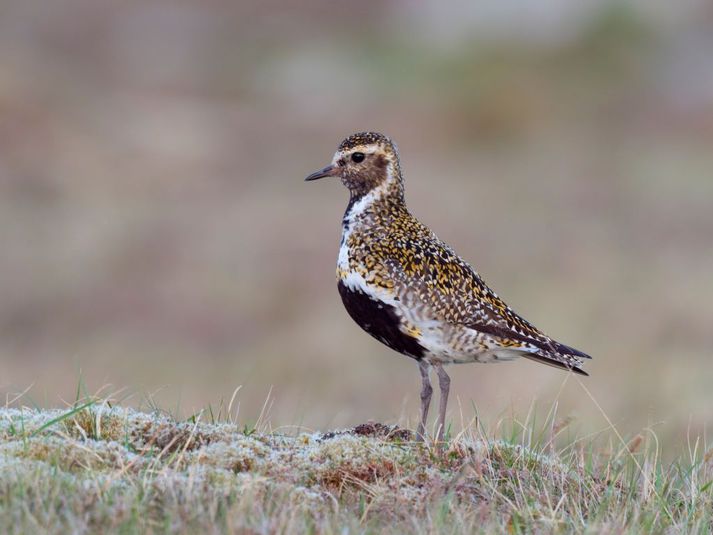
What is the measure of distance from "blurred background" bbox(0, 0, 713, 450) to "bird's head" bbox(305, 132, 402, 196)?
1.30 meters

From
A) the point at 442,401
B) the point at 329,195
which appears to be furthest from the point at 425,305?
the point at 329,195

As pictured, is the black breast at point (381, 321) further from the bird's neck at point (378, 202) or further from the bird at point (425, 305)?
the bird's neck at point (378, 202)

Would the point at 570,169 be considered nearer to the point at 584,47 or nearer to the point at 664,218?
the point at 664,218

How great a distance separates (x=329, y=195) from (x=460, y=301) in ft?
53.2

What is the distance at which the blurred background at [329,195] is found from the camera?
12.7m

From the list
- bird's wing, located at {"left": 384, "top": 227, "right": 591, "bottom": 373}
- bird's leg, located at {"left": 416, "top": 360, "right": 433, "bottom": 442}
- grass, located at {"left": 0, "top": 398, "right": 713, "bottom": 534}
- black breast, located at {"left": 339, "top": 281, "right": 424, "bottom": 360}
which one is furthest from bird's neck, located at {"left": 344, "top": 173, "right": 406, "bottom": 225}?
grass, located at {"left": 0, "top": 398, "right": 713, "bottom": 534}

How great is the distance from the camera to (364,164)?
5898 millimetres

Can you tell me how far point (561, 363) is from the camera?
18.0 ft

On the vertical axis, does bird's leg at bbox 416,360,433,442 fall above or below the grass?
above

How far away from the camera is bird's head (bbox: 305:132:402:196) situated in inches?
232

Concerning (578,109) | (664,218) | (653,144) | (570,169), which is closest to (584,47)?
(578,109)

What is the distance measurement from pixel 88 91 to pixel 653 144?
14388 millimetres

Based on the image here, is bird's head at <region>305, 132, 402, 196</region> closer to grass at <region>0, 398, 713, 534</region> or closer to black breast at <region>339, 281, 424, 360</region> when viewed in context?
black breast at <region>339, 281, 424, 360</region>

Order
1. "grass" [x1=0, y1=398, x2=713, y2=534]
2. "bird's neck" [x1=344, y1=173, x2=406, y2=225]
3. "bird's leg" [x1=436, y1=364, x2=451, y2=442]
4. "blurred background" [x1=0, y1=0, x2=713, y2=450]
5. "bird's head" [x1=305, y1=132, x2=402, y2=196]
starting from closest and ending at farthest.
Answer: "grass" [x1=0, y1=398, x2=713, y2=534], "bird's leg" [x1=436, y1=364, x2=451, y2=442], "bird's neck" [x1=344, y1=173, x2=406, y2=225], "bird's head" [x1=305, y1=132, x2=402, y2=196], "blurred background" [x1=0, y1=0, x2=713, y2=450]
